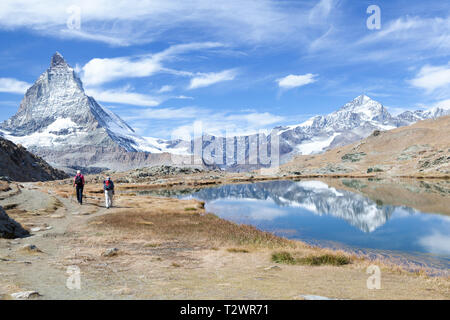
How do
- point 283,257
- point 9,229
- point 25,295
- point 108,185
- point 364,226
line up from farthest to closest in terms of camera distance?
point 108,185 < point 364,226 < point 9,229 < point 283,257 < point 25,295

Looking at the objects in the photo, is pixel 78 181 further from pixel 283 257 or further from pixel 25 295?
pixel 25 295

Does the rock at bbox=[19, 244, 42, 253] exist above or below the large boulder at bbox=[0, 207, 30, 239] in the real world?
below

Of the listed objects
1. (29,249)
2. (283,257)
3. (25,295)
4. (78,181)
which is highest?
(78,181)

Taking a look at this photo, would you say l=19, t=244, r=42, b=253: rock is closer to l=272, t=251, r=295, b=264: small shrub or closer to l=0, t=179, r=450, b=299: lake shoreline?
l=0, t=179, r=450, b=299: lake shoreline

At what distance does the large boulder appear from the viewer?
65.6ft

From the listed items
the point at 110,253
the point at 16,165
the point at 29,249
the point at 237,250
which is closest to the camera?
the point at 29,249

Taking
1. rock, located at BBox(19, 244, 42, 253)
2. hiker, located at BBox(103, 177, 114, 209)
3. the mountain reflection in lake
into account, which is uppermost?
hiker, located at BBox(103, 177, 114, 209)

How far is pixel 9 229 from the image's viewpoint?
814 inches

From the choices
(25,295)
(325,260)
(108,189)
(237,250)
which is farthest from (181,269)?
(108,189)

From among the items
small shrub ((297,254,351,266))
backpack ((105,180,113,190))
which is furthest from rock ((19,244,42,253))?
backpack ((105,180,113,190))

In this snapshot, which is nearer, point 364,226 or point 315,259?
point 315,259

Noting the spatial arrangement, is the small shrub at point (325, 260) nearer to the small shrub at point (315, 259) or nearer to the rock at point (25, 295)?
the small shrub at point (315, 259)

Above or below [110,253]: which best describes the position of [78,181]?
above

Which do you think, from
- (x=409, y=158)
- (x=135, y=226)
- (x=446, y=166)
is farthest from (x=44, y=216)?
(x=409, y=158)
